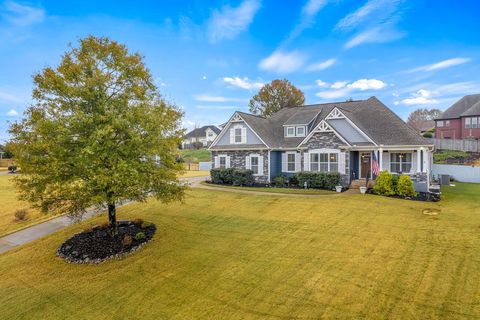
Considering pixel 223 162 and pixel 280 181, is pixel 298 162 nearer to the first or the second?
pixel 280 181

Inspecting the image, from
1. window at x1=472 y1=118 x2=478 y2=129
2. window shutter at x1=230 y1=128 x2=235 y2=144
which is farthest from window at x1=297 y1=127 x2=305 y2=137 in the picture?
window at x1=472 y1=118 x2=478 y2=129

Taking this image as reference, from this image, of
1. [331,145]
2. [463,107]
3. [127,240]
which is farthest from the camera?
[463,107]

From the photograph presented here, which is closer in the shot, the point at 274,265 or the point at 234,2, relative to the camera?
the point at 274,265

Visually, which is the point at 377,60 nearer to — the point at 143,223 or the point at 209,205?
the point at 209,205

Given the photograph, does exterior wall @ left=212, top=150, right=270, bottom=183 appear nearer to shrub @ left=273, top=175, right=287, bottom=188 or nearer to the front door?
shrub @ left=273, top=175, right=287, bottom=188

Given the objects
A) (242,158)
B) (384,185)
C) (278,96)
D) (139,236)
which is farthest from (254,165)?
(278,96)

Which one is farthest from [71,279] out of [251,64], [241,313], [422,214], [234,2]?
[251,64]

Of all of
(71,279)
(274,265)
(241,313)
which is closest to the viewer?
(241,313)
